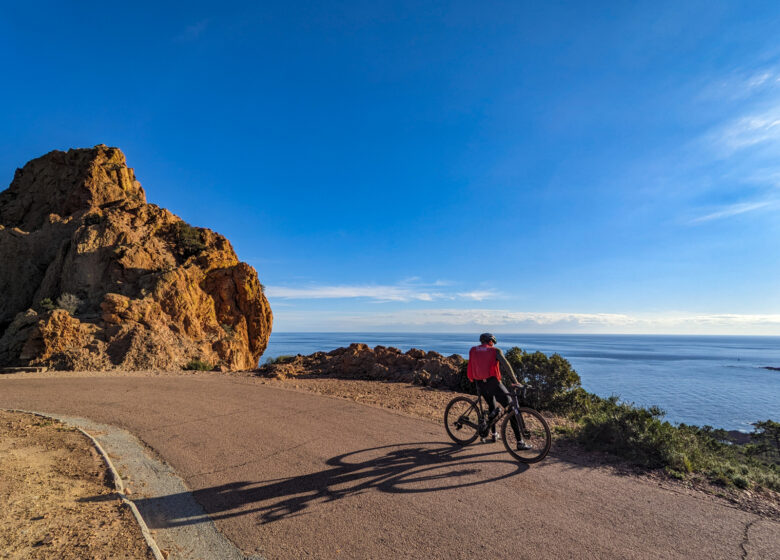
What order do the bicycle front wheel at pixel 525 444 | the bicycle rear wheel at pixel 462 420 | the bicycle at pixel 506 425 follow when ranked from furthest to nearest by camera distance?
the bicycle rear wheel at pixel 462 420
the bicycle at pixel 506 425
the bicycle front wheel at pixel 525 444

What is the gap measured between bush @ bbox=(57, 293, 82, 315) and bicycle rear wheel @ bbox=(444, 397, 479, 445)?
20.3m

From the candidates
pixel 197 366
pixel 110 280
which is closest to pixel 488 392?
pixel 197 366

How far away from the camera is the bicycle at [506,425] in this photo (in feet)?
17.7

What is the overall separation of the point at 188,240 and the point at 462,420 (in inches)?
937

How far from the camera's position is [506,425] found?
6.12 m

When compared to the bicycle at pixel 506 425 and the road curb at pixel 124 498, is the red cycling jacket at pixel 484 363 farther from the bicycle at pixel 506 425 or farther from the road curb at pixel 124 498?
the road curb at pixel 124 498

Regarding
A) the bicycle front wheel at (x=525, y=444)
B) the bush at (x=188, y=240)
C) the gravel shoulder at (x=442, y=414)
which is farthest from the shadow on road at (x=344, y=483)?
the bush at (x=188, y=240)

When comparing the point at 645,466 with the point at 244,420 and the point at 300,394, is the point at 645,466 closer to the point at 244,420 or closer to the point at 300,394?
the point at 244,420

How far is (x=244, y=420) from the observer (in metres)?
7.68

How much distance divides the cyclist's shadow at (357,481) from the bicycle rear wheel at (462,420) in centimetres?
35

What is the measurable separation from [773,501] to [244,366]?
22.9 m

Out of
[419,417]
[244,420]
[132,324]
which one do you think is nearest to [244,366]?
[132,324]

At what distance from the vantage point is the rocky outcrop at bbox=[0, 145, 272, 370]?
15.8m

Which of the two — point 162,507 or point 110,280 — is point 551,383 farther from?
point 110,280
